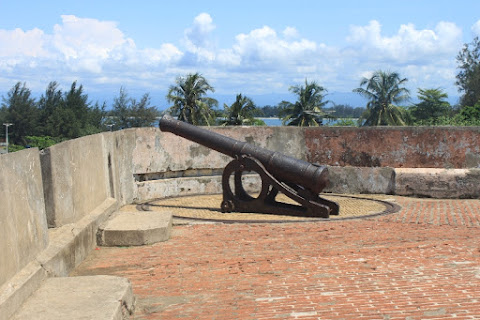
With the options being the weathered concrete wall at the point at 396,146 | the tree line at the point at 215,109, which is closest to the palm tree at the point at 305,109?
the tree line at the point at 215,109

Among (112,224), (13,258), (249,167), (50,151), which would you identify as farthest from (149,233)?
(249,167)

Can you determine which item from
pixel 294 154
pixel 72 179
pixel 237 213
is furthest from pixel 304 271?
pixel 294 154

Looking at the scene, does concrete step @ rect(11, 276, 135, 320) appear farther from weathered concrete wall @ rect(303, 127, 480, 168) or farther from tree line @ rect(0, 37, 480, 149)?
tree line @ rect(0, 37, 480, 149)

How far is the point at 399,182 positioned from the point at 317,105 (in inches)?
1237

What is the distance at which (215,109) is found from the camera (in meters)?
45.4

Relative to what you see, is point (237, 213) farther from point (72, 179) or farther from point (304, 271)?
point (304, 271)

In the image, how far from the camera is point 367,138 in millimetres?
12742

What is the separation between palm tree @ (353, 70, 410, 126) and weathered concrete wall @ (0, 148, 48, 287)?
40.7 meters

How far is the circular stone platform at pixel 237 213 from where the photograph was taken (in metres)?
9.32

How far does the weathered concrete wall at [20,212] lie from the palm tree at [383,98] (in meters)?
40.7

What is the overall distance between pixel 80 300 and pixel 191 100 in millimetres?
40086

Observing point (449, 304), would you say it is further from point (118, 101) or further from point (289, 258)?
point (118, 101)

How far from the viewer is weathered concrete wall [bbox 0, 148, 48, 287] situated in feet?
12.9

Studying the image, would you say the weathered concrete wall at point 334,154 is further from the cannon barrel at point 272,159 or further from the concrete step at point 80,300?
the concrete step at point 80,300
